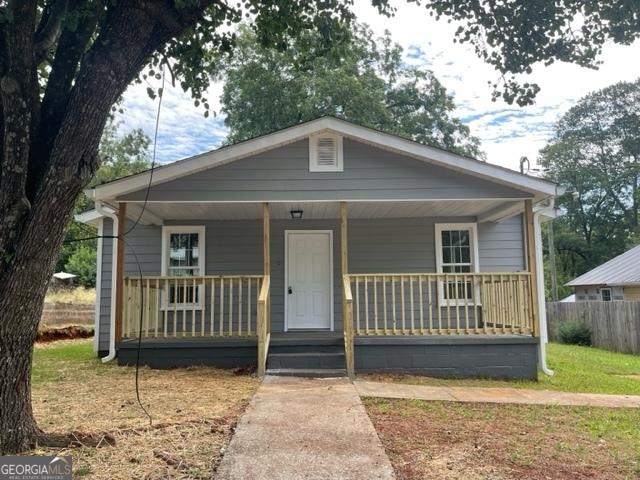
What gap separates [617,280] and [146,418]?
65.3 feet

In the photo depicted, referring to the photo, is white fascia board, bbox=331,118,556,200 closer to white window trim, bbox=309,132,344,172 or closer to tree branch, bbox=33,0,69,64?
white window trim, bbox=309,132,344,172

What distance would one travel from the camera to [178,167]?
24.7 feet

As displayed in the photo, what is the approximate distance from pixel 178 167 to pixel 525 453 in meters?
5.95

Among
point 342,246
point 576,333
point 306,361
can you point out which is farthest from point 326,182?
point 576,333

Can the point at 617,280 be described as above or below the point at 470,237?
below

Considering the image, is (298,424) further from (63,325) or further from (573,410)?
(63,325)

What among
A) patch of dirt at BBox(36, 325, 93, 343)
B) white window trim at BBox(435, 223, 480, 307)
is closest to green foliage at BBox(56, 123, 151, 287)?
patch of dirt at BBox(36, 325, 93, 343)

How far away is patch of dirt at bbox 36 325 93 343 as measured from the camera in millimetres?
13851

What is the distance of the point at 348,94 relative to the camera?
19.5 metres

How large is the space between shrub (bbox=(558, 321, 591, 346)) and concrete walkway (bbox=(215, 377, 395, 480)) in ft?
44.5

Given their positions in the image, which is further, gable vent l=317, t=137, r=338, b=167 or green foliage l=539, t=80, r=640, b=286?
green foliage l=539, t=80, r=640, b=286

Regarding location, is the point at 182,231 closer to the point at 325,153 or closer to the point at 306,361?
the point at 325,153

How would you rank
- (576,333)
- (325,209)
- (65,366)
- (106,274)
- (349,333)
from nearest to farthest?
(349,333)
(65,366)
(325,209)
(106,274)
(576,333)

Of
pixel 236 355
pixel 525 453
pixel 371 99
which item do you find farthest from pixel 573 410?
pixel 371 99
